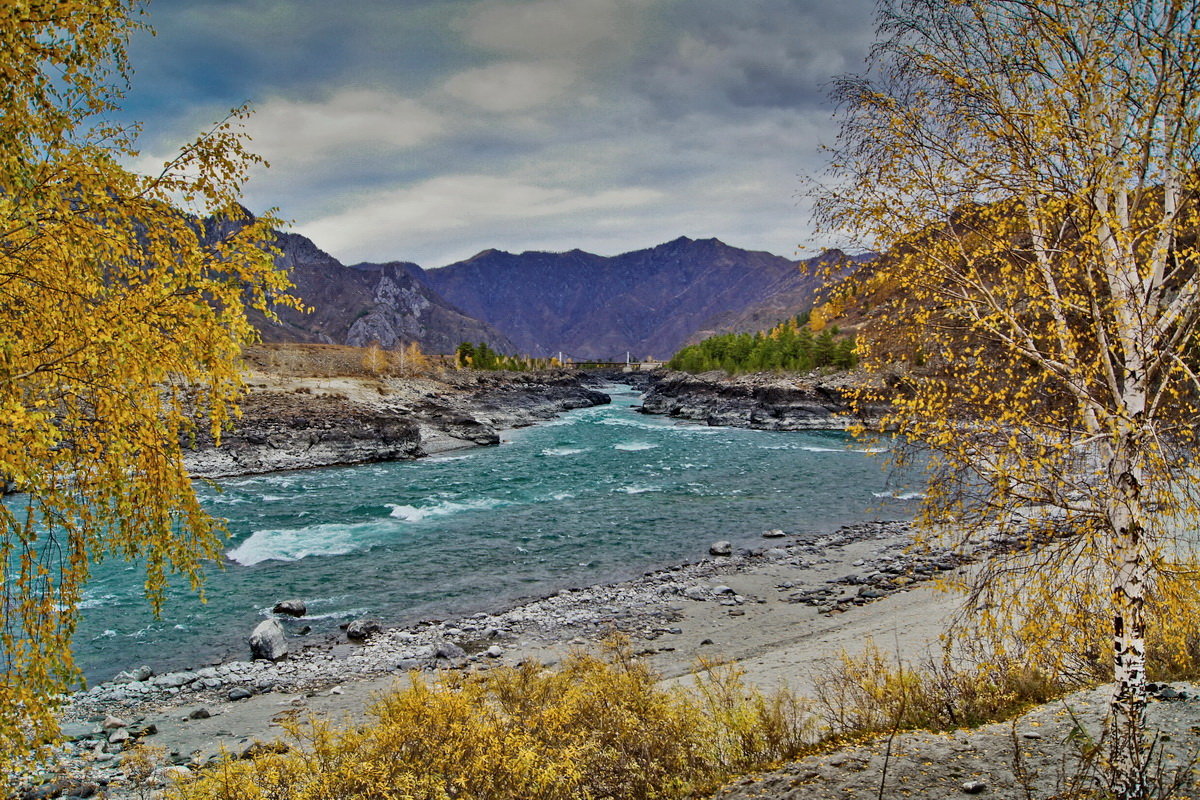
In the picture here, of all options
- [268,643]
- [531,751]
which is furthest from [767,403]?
[531,751]

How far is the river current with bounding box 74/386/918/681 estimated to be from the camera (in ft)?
59.1

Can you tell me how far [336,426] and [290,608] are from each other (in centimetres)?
3300

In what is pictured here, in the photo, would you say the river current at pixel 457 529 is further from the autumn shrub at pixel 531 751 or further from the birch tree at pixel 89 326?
the birch tree at pixel 89 326

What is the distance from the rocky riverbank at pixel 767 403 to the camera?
75.4 meters

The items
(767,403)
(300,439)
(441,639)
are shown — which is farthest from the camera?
(767,403)

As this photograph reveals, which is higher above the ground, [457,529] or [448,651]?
[457,529]

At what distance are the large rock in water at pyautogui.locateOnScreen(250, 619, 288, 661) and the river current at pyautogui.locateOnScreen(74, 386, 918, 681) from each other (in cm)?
49

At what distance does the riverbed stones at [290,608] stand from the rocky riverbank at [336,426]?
21046 mm

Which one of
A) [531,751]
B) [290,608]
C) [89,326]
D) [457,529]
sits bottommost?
[457,529]

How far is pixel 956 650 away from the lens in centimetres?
1243

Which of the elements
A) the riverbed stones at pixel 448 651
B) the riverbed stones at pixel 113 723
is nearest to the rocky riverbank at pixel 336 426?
the riverbed stones at pixel 113 723

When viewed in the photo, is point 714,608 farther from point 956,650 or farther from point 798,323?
point 798,323

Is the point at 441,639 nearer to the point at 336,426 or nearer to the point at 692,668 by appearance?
the point at 692,668

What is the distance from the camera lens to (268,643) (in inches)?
614
